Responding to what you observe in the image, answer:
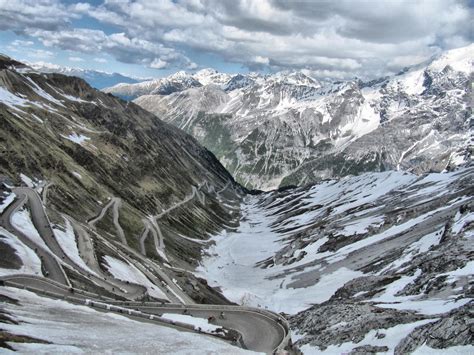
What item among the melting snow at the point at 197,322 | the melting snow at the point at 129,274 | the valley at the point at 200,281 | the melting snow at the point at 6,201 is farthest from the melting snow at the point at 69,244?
the melting snow at the point at 197,322

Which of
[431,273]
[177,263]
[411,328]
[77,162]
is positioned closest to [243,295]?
[177,263]

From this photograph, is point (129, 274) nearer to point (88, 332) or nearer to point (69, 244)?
point (69, 244)

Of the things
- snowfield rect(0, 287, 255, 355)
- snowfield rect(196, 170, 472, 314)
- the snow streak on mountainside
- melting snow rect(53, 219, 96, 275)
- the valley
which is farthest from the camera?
snowfield rect(196, 170, 472, 314)

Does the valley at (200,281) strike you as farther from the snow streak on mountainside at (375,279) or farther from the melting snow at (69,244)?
the melting snow at (69,244)

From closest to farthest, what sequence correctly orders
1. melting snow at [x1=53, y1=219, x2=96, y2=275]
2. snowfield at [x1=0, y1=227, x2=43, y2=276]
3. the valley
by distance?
the valley → snowfield at [x1=0, y1=227, x2=43, y2=276] → melting snow at [x1=53, y1=219, x2=96, y2=275]

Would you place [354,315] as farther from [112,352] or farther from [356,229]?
[356,229]

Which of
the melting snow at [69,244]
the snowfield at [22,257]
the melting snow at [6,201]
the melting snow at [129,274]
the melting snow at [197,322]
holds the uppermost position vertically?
the melting snow at [6,201]

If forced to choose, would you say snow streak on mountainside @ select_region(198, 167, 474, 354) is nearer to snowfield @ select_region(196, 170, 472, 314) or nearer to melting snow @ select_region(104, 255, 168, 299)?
snowfield @ select_region(196, 170, 472, 314)

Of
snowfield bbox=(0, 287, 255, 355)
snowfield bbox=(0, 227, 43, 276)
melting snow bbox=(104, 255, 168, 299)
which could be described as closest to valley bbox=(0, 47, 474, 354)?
snowfield bbox=(0, 287, 255, 355)
